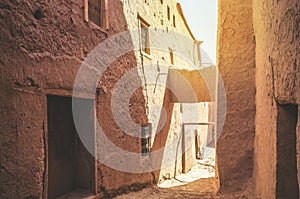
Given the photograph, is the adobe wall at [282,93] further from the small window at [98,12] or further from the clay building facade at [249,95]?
the small window at [98,12]

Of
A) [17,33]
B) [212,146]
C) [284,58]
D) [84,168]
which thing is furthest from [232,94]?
[212,146]

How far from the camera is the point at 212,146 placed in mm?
21688

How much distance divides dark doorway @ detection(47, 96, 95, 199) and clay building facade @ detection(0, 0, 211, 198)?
0.05 ft

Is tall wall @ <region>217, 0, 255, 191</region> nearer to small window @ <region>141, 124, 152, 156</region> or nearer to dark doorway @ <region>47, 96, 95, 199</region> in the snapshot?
small window @ <region>141, 124, 152, 156</region>

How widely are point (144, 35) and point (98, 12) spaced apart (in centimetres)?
252

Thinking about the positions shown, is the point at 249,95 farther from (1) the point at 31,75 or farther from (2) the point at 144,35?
(2) the point at 144,35

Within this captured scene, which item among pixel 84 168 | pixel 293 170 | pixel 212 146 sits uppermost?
pixel 293 170

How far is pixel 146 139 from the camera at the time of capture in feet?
22.0

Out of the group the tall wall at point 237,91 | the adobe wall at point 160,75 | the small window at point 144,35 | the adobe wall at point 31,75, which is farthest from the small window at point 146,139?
the adobe wall at point 31,75

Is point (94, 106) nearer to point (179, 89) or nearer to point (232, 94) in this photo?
point (232, 94)

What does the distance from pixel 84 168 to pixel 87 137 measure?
1.79 feet

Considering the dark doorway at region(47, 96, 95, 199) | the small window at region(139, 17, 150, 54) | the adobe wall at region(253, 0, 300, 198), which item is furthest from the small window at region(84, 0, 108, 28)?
the adobe wall at region(253, 0, 300, 198)

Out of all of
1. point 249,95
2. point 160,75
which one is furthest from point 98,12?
point 160,75

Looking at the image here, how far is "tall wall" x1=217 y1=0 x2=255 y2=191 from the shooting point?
14.6 feet
